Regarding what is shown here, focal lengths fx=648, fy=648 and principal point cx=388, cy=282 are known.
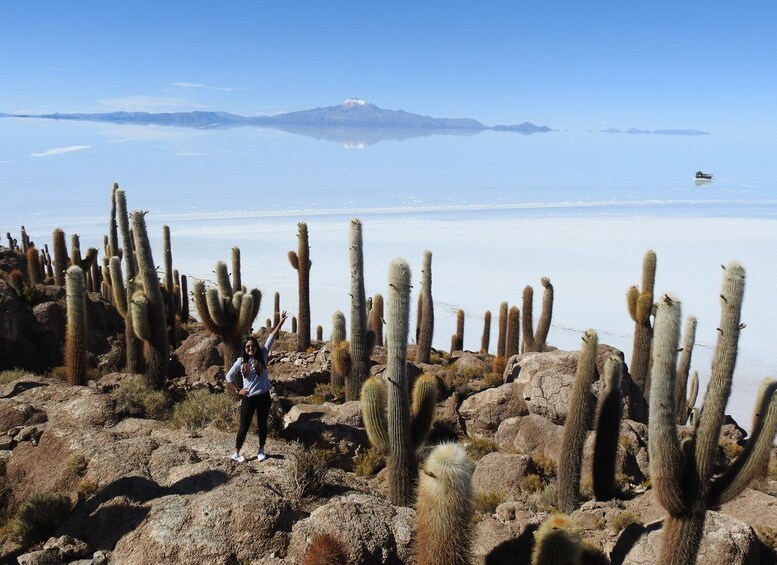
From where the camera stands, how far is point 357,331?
42.9 feet

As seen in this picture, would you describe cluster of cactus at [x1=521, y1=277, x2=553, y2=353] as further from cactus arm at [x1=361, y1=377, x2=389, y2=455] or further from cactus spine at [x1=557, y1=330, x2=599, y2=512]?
cactus arm at [x1=361, y1=377, x2=389, y2=455]

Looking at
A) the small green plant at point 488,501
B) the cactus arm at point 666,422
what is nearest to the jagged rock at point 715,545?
the cactus arm at point 666,422

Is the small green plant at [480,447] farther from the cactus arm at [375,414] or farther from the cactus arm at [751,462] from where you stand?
the cactus arm at [751,462]

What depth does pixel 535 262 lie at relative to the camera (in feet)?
145

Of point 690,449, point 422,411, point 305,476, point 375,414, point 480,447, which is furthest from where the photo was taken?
point 480,447

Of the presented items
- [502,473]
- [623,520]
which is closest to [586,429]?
[623,520]

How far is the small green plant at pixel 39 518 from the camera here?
6.71m

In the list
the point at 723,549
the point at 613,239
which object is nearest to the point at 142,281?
the point at 723,549

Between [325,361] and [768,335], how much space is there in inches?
883

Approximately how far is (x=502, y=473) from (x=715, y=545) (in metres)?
3.61

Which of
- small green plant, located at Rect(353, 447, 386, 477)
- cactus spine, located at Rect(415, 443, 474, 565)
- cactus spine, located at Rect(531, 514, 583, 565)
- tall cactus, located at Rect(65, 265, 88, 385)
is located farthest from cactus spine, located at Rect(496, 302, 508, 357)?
cactus spine, located at Rect(415, 443, 474, 565)

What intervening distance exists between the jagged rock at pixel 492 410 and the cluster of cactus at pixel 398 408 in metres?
4.64

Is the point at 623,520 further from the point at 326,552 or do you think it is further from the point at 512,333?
the point at 512,333

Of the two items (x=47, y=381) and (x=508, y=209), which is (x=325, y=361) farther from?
(x=508, y=209)
